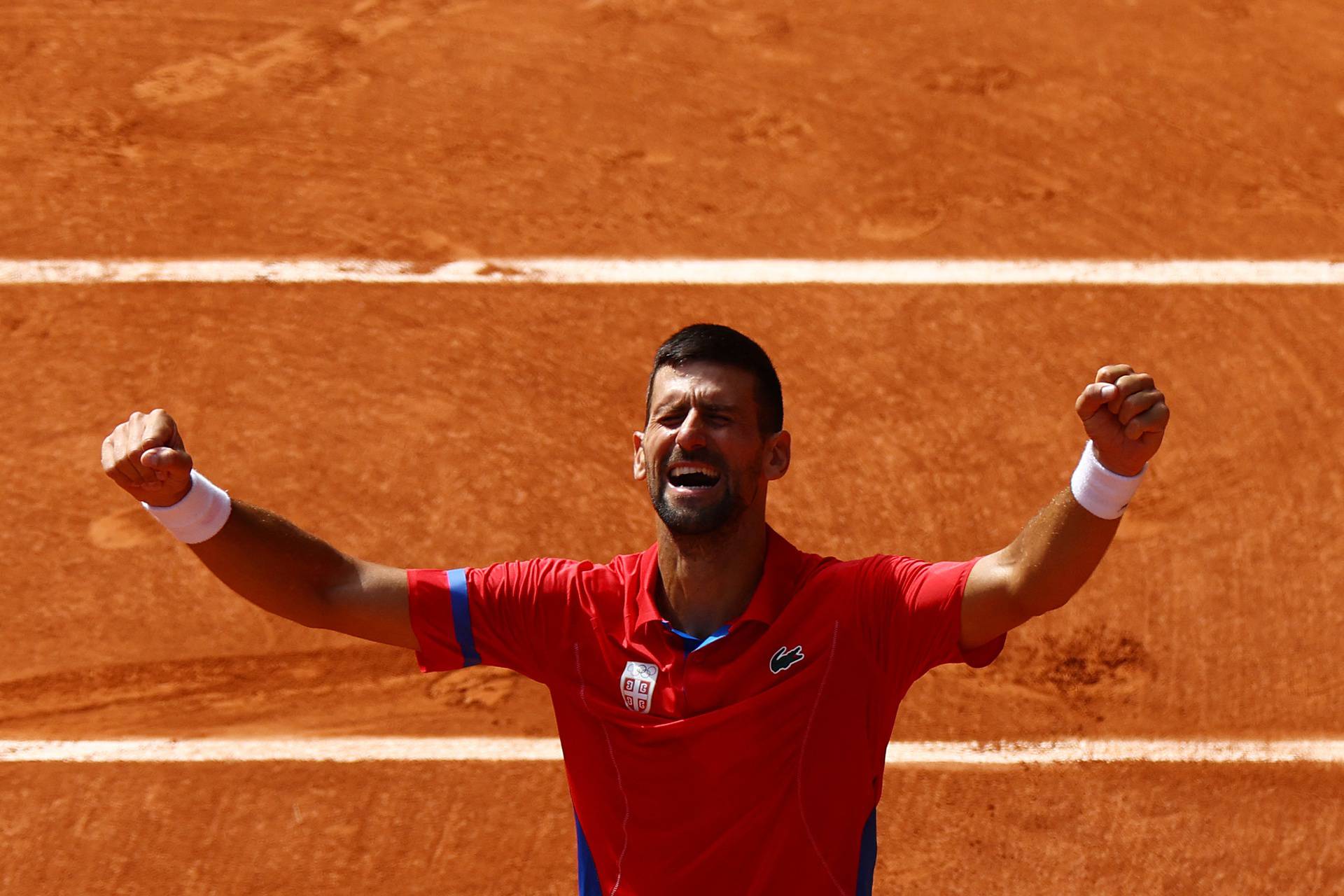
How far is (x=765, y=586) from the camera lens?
3.86 metres

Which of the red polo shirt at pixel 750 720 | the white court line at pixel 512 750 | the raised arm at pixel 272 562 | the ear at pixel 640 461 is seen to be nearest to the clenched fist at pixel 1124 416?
the red polo shirt at pixel 750 720

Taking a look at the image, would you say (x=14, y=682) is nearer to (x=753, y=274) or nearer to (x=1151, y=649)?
(x=753, y=274)

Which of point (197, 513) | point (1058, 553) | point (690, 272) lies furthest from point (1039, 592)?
point (690, 272)

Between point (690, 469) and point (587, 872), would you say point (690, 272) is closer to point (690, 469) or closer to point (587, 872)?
point (690, 469)

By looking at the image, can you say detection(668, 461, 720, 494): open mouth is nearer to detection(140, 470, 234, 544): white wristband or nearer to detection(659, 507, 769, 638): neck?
detection(659, 507, 769, 638): neck

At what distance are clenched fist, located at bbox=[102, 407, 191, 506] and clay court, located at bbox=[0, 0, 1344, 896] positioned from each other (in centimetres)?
221

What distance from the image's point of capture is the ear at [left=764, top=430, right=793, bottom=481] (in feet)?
12.8

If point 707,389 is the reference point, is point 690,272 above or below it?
below

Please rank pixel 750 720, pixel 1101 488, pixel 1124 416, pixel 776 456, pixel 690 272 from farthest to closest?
pixel 690 272 → pixel 776 456 → pixel 750 720 → pixel 1101 488 → pixel 1124 416

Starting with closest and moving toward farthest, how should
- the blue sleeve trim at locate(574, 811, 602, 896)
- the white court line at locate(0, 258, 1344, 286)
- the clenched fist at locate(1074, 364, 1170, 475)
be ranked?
1. the clenched fist at locate(1074, 364, 1170, 475)
2. the blue sleeve trim at locate(574, 811, 602, 896)
3. the white court line at locate(0, 258, 1344, 286)

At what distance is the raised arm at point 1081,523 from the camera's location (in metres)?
3.22

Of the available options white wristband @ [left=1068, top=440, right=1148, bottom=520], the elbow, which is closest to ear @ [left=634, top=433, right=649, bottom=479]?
the elbow

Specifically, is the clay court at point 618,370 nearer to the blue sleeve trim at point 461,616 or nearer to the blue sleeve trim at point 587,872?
the blue sleeve trim at point 587,872

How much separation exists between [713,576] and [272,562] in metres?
1.10
